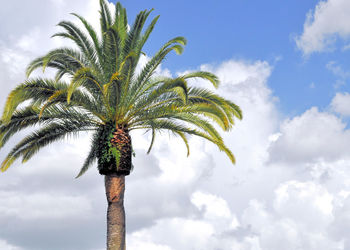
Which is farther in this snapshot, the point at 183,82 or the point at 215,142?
the point at 215,142

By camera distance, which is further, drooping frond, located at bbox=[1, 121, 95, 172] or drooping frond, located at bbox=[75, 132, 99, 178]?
drooping frond, located at bbox=[75, 132, 99, 178]

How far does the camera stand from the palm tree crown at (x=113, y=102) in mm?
19344

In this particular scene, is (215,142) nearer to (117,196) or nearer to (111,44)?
(117,196)

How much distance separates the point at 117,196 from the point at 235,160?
4946 millimetres

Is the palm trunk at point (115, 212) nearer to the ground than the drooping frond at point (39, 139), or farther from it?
nearer to the ground

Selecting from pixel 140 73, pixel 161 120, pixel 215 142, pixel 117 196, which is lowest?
pixel 117 196

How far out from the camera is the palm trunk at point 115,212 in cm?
1925

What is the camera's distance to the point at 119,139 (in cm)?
1975

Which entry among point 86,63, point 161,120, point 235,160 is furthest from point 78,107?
point 235,160

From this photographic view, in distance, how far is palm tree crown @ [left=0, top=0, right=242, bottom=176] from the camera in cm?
1934

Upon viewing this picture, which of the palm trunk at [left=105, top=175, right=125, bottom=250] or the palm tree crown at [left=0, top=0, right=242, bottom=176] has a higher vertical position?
the palm tree crown at [left=0, top=0, right=242, bottom=176]

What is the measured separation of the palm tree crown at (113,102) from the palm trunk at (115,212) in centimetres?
41

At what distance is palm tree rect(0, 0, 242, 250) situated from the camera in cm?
1931

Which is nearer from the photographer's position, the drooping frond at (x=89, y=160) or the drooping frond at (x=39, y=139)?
the drooping frond at (x=39, y=139)
